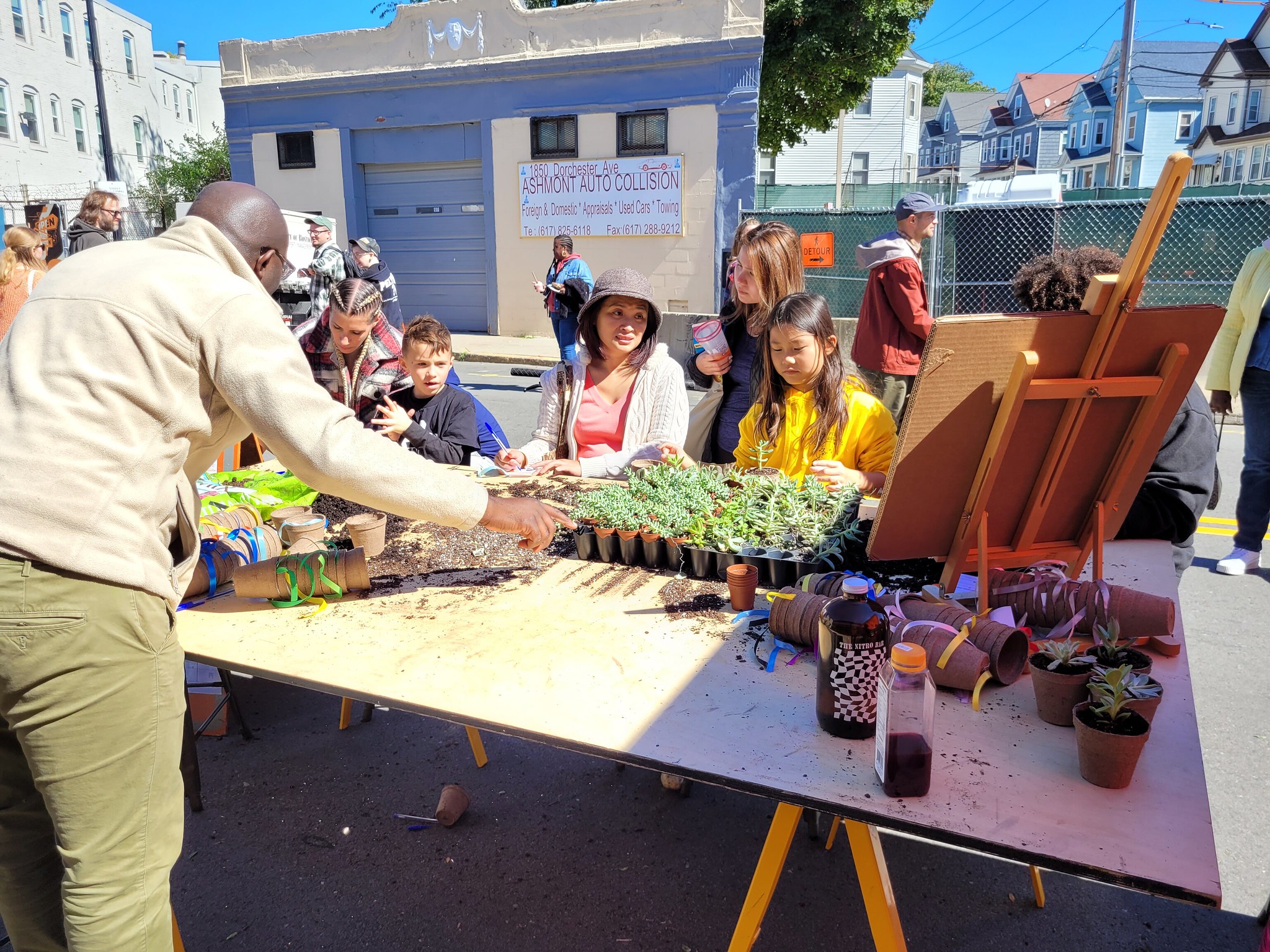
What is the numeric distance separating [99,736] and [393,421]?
2263mm

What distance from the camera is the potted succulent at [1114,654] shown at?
5.64 feet

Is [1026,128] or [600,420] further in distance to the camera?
[1026,128]

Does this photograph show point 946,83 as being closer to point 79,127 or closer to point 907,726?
point 79,127

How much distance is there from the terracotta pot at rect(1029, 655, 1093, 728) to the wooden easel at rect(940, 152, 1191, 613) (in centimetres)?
36

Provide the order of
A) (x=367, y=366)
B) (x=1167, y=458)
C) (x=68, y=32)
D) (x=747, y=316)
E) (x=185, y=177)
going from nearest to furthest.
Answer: (x=1167, y=458)
(x=747, y=316)
(x=367, y=366)
(x=185, y=177)
(x=68, y=32)

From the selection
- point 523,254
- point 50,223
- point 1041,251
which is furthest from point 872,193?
point 50,223

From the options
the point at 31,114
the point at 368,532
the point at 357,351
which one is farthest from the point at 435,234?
the point at 31,114

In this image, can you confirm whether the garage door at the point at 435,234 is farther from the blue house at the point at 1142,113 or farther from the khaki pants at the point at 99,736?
the blue house at the point at 1142,113

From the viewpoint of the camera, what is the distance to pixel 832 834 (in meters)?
2.71

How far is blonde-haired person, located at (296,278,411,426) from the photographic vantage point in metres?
4.27

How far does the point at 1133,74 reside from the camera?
143ft

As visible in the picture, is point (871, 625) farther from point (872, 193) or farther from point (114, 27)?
point (114, 27)

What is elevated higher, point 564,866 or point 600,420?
point 600,420

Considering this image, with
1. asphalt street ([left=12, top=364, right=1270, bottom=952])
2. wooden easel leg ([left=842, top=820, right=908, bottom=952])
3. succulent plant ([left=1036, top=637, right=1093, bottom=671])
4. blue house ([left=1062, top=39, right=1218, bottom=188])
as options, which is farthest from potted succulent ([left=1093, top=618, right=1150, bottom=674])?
blue house ([left=1062, top=39, right=1218, bottom=188])
